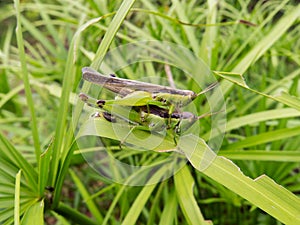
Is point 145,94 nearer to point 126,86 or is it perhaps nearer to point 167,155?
point 126,86

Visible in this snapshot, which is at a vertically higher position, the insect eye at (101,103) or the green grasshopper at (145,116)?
the insect eye at (101,103)

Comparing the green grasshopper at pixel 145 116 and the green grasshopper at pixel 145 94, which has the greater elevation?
the green grasshopper at pixel 145 94

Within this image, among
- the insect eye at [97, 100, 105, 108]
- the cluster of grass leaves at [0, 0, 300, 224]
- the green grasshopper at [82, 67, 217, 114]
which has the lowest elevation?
the cluster of grass leaves at [0, 0, 300, 224]

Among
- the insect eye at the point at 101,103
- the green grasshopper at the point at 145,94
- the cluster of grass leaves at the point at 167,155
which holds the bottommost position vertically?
the cluster of grass leaves at the point at 167,155

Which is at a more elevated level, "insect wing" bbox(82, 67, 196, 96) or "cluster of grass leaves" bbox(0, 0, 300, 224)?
"insect wing" bbox(82, 67, 196, 96)

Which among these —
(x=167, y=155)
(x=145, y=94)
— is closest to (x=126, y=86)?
(x=145, y=94)

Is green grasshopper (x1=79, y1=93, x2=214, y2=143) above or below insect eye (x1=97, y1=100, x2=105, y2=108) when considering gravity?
below

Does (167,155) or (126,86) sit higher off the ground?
(126,86)

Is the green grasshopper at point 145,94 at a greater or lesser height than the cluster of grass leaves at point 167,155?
greater
